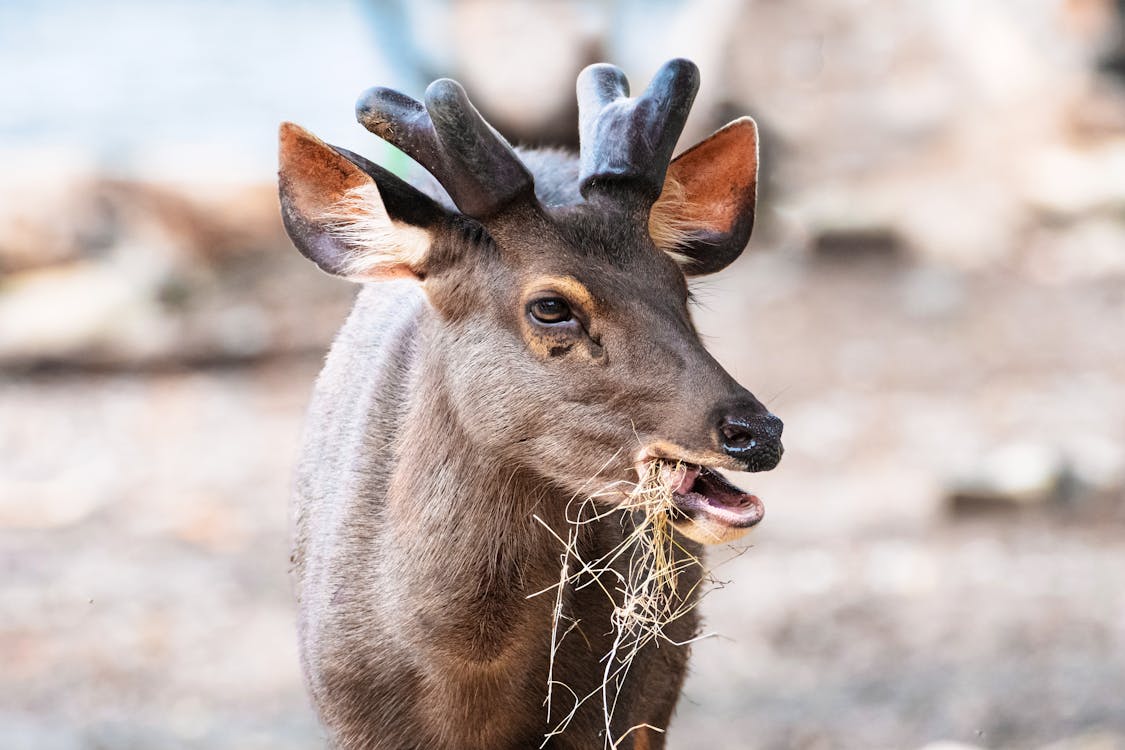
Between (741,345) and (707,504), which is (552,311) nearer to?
(707,504)

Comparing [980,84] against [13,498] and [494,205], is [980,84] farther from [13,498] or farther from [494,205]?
[494,205]

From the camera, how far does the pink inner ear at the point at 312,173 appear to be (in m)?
4.08

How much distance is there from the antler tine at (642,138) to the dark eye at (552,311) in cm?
37

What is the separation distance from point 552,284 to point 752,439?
684mm

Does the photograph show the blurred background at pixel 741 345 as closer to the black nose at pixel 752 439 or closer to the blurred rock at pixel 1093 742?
the blurred rock at pixel 1093 742

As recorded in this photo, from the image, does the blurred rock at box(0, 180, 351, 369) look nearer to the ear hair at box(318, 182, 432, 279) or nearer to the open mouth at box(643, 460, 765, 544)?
the ear hair at box(318, 182, 432, 279)

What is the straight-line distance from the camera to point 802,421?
462 inches

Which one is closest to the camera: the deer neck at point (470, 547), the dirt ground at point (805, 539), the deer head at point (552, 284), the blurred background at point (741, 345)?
the deer head at point (552, 284)

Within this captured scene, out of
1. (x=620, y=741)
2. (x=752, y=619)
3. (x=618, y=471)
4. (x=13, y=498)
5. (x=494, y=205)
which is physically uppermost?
(x=494, y=205)

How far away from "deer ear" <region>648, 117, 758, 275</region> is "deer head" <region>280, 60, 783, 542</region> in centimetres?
39

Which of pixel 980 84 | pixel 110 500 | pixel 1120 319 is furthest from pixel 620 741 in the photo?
pixel 980 84

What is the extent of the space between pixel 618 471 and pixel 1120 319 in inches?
408

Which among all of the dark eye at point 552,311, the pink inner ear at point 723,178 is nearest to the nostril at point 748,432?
the dark eye at point 552,311

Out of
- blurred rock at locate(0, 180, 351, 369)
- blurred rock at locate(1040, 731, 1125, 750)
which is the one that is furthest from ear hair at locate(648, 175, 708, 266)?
blurred rock at locate(0, 180, 351, 369)
